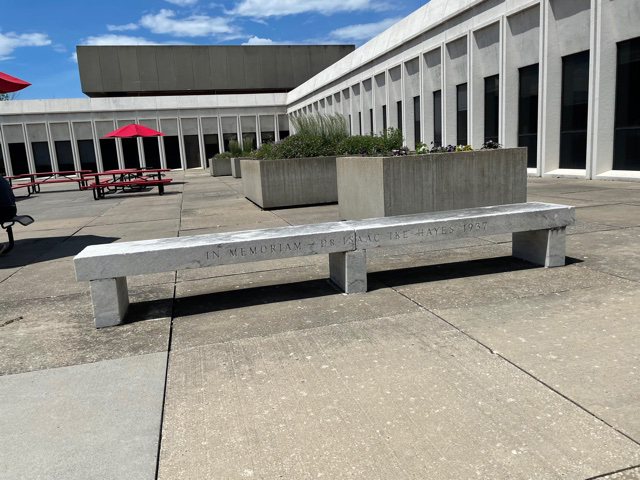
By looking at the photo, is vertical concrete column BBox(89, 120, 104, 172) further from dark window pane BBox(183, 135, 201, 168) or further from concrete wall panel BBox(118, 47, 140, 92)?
concrete wall panel BBox(118, 47, 140, 92)

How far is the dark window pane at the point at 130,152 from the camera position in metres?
43.1

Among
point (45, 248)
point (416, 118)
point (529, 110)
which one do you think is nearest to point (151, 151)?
point (416, 118)

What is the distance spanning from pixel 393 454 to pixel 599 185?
44.1 ft

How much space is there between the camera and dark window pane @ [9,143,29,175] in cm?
4128

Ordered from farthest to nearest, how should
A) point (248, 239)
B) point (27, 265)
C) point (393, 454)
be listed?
point (27, 265)
point (248, 239)
point (393, 454)

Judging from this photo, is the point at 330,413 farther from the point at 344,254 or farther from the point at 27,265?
the point at 27,265

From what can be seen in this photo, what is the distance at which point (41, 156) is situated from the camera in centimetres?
4191

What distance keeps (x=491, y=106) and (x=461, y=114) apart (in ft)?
7.08

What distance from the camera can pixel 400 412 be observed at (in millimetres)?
2885

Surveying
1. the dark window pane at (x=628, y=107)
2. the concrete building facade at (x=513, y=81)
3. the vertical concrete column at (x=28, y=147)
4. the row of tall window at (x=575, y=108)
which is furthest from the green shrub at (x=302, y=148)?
the vertical concrete column at (x=28, y=147)

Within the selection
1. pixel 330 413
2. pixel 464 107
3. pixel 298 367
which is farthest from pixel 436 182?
pixel 464 107

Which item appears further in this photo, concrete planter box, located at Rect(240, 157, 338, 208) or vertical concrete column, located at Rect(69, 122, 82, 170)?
vertical concrete column, located at Rect(69, 122, 82, 170)

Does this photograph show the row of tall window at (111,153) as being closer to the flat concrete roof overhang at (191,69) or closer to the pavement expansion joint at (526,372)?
the flat concrete roof overhang at (191,69)

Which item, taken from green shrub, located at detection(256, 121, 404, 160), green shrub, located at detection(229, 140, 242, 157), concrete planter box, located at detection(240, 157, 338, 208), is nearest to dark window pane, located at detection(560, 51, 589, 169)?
green shrub, located at detection(256, 121, 404, 160)
